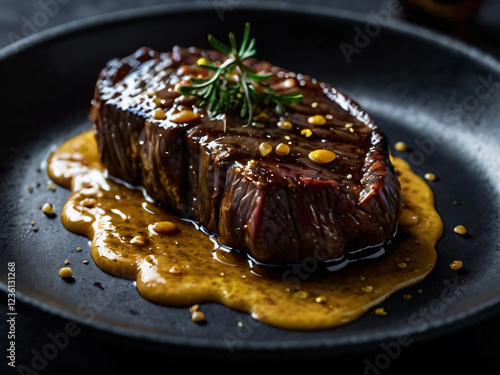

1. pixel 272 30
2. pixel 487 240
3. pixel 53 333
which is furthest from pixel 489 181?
pixel 53 333

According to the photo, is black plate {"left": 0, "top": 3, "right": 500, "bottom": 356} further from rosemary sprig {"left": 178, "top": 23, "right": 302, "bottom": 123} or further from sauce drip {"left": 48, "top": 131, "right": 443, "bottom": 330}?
rosemary sprig {"left": 178, "top": 23, "right": 302, "bottom": 123}

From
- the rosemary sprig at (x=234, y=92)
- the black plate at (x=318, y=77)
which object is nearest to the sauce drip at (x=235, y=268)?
the black plate at (x=318, y=77)

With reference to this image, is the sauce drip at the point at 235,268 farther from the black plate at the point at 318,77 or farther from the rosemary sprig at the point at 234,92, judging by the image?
the rosemary sprig at the point at 234,92

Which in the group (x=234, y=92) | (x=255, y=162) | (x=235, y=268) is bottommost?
(x=235, y=268)

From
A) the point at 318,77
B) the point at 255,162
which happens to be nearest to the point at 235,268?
the point at 255,162

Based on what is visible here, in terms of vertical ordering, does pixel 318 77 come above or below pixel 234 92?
below

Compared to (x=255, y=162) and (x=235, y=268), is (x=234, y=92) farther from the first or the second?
(x=235, y=268)

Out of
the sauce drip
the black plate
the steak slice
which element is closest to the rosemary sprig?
the steak slice

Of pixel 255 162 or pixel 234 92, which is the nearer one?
pixel 255 162
